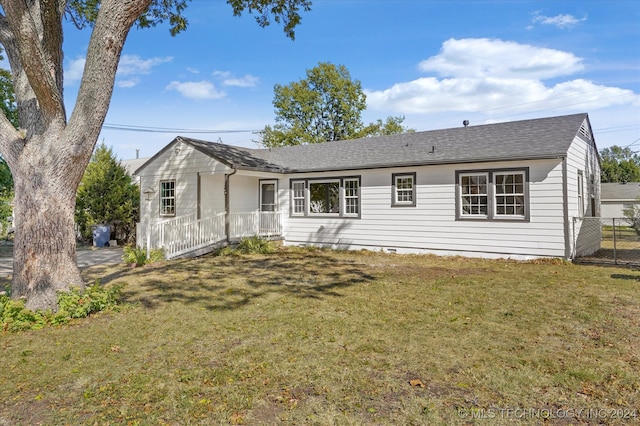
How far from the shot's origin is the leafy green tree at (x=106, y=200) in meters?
16.5

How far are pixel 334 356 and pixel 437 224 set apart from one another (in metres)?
8.85

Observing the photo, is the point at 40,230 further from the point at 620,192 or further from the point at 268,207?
the point at 620,192

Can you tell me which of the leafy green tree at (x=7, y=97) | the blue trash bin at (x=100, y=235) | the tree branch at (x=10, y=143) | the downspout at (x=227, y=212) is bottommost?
the blue trash bin at (x=100, y=235)

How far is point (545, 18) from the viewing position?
12.5 m

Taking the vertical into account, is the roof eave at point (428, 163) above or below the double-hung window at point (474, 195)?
above

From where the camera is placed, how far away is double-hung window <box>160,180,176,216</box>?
49.1 feet

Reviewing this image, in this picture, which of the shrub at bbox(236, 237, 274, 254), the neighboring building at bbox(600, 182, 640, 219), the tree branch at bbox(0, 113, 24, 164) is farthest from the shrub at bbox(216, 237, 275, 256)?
the neighboring building at bbox(600, 182, 640, 219)

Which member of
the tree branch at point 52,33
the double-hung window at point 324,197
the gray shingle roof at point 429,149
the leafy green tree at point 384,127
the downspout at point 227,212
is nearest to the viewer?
the tree branch at point 52,33

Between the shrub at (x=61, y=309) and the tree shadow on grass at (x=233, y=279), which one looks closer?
the shrub at (x=61, y=309)

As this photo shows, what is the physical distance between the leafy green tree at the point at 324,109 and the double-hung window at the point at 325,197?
71.3 feet

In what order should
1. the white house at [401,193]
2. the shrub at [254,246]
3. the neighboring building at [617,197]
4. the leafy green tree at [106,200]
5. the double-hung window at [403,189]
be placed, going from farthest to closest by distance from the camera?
the neighboring building at [617,197], the leafy green tree at [106,200], the shrub at [254,246], the double-hung window at [403,189], the white house at [401,193]

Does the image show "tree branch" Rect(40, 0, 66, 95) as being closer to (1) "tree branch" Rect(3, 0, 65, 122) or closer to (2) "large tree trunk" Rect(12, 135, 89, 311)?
(1) "tree branch" Rect(3, 0, 65, 122)

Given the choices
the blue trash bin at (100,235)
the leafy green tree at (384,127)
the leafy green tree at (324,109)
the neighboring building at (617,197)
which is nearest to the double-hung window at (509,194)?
the blue trash bin at (100,235)

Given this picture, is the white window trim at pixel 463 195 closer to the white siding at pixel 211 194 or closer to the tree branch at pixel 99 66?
the white siding at pixel 211 194
